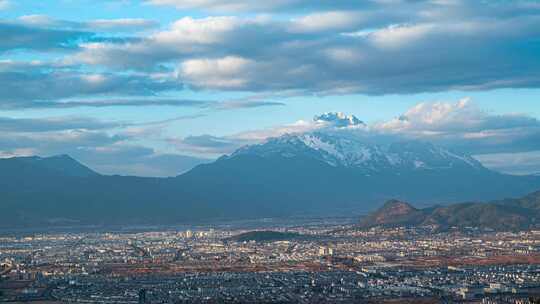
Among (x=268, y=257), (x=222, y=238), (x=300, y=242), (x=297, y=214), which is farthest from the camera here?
(x=297, y=214)

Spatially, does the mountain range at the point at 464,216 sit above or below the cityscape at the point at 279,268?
above

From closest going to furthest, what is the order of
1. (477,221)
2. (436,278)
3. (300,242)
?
(436,278)
(300,242)
(477,221)

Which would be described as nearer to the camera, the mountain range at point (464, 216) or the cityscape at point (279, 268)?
the cityscape at point (279, 268)

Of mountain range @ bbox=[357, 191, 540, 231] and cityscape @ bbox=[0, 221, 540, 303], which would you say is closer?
cityscape @ bbox=[0, 221, 540, 303]

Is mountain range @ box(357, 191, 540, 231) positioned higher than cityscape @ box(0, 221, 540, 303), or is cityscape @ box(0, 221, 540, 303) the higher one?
mountain range @ box(357, 191, 540, 231)

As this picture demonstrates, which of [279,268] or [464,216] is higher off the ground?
[464,216]

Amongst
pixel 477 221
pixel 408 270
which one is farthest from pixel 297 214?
pixel 408 270

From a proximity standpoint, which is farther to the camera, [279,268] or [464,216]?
[464,216]

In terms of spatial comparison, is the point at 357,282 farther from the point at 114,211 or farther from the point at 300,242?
the point at 114,211
